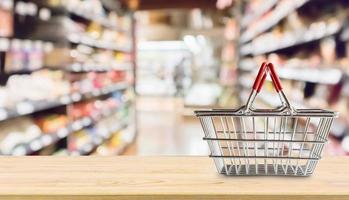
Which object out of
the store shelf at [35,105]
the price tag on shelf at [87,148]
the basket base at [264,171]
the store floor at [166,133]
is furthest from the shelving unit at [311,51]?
the price tag on shelf at [87,148]

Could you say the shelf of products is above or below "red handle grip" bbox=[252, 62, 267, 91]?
below

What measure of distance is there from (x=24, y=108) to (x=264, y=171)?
2648 mm

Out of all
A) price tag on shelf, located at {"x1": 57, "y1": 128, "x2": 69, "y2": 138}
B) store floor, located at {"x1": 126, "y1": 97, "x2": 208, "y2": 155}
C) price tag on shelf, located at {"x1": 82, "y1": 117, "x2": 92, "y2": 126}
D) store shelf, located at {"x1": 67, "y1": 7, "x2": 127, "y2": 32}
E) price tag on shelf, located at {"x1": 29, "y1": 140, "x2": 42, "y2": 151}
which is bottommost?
store floor, located at {"x1": 126, "y1": 97, "x2": 208, "y2": 155}

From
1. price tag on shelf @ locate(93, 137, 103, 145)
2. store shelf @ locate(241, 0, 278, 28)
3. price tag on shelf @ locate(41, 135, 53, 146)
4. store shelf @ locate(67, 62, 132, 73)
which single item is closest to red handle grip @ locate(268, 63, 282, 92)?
price tag on shelf @ locate(41, 135, 53, 146)

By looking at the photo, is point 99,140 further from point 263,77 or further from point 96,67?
point 263,77

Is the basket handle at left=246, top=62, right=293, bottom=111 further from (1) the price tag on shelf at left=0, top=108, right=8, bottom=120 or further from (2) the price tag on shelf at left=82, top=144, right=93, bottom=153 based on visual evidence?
(2) the price tag on shelf at left=82, top=144, right=93, bottom=153

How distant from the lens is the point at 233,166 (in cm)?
118

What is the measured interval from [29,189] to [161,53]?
15434mm

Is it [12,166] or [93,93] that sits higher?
[12,166]

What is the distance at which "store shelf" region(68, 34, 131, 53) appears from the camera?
496cm

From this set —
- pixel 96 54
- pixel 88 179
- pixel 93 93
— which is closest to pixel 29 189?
pixel 88 179

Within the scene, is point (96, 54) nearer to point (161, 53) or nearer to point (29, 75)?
point (29, 75)

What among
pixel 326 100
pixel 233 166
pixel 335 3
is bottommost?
pixel 326 100

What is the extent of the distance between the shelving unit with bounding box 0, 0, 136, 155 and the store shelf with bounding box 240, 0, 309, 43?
221 centimetres
